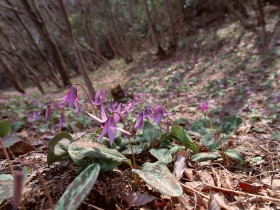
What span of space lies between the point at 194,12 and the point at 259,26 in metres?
A: 4.72

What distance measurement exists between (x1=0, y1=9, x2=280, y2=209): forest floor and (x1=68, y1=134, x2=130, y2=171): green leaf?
0.08m

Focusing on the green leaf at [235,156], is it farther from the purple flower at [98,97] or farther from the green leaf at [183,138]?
the purple flower at [98,97]

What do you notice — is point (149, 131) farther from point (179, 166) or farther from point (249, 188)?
point (249, 188)

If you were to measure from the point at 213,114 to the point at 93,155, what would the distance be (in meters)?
Answer: 2.60

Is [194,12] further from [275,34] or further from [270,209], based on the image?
[270,209]

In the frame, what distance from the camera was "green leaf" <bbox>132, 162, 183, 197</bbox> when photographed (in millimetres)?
963

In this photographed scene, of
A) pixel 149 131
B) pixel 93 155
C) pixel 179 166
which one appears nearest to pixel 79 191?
pixel 93 155

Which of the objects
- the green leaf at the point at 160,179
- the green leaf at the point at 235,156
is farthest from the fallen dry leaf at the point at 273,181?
the green leaf at the point at 160,179

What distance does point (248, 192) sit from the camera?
1.24 metres

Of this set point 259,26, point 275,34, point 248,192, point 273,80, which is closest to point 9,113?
point 248,192

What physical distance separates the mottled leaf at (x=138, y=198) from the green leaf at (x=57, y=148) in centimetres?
33

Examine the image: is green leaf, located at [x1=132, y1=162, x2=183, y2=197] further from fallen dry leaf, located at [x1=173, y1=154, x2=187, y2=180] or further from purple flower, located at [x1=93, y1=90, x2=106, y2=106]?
purple flower, located at [x1=93, y1=90, x2=106, y2=106]

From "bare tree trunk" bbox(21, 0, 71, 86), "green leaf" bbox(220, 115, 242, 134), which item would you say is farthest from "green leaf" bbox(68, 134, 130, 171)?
"bare tree trunk" bbox(21, 0, 71, 86)

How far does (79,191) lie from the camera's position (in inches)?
33.4
